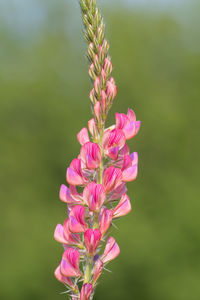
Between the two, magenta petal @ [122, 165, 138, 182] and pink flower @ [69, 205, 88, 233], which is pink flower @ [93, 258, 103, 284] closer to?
pink flower @ [69, 205, 88, 233]

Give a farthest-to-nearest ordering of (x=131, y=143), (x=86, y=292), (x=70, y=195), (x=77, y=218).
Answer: (x=131, y=143)
(x=70, y=195)
(x=77, y=218)
(x=86, y=292)

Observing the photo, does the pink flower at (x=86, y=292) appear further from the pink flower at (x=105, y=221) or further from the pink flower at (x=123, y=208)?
the pink flower at (x=123, y=208)

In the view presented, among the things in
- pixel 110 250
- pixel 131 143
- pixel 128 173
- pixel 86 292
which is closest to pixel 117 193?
pixel 128 173

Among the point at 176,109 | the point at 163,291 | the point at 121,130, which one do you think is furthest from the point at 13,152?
the point at 121,130

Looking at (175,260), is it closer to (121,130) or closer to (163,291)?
(163,291)

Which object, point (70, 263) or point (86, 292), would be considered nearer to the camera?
point (86, 292)

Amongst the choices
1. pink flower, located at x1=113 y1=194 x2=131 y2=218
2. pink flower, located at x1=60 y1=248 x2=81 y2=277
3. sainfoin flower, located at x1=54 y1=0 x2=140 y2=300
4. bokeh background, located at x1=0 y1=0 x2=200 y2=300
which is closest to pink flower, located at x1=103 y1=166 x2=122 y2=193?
sainfoin flower, located at x1=54 y1=0 x2=140 y2=300

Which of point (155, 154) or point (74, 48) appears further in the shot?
point (74, 48)

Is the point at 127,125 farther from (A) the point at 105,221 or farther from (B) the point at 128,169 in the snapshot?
(A) the point at 105,221
